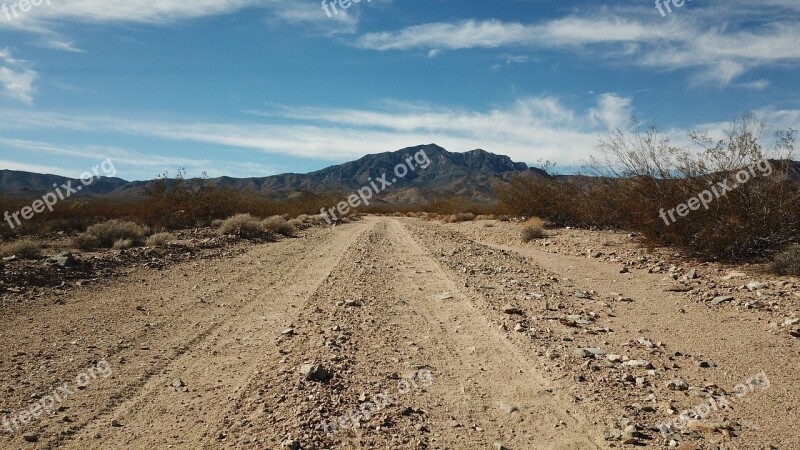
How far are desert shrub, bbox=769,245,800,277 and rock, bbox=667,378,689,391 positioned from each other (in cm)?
663

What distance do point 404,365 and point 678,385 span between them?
2.64m

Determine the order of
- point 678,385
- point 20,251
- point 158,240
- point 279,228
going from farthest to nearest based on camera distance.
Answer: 1. point 279,228
2. point 158,240
3. point 20,251
4. point 678,385

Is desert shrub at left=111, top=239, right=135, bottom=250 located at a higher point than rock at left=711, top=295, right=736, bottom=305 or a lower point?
higher

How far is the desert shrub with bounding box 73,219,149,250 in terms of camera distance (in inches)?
594

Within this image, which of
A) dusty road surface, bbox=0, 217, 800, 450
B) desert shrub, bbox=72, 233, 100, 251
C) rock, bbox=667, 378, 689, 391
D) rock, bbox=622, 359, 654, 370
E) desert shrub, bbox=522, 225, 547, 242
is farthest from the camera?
desert shrub, bbox=522, 225, 547, 242

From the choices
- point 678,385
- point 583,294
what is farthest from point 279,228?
point 678,385

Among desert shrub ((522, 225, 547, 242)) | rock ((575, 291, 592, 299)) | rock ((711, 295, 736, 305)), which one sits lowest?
rock ((575, 291, 592, 299))

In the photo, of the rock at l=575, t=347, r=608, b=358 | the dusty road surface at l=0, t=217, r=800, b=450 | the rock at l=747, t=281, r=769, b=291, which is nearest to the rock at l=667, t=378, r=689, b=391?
the dusty road surface at l=0, t=217, r=800, b=450

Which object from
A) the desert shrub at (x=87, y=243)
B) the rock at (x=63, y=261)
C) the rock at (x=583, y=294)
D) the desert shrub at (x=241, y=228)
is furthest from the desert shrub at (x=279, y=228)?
the rock at (x=583, y=294)

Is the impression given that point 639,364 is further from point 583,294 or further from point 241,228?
point 241,228

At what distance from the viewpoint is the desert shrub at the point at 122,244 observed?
14508 millimetres

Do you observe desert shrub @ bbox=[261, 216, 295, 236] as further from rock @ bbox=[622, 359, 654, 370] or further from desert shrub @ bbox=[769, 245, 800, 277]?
rock @ bbox=[622, 359, 654, 370]

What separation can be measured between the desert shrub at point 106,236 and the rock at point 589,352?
46.7ft

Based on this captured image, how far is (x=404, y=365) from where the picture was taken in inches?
208
